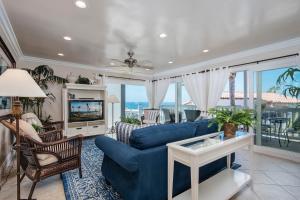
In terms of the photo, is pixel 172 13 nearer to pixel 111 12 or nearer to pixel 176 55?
pixel 111 12

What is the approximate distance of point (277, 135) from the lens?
3.72 metres

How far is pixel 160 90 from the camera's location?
6441mm

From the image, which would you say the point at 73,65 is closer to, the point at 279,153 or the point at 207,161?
the point at 207,161

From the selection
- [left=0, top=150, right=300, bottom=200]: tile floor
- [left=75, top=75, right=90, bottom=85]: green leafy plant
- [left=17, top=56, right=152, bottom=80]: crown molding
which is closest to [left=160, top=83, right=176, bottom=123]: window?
[left=17, top=56, right=152, bottom=80]: crown molding

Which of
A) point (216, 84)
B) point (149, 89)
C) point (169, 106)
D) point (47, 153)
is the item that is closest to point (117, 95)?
point (149, 89)

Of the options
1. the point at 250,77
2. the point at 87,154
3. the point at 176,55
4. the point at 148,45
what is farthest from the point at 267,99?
the point at 87,154

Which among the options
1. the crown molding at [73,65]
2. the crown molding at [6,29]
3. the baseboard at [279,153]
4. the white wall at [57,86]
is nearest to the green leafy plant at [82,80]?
the white wall at [57,86]

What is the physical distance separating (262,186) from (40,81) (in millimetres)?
5330

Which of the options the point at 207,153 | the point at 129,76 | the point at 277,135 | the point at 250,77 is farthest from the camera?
the point at 129,76

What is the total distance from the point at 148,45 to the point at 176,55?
Answer: 107cm

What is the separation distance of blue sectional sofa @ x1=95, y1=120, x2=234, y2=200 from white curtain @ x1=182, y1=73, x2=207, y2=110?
283 cm

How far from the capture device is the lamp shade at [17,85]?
1.50 metres

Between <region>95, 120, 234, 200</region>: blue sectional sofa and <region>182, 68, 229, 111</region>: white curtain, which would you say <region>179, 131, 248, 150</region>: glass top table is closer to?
<region>95, 120, 234, 200</region>: blue sectional sofa

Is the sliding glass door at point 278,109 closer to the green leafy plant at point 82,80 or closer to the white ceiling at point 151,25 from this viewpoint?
the white ceiling at point 151,25
